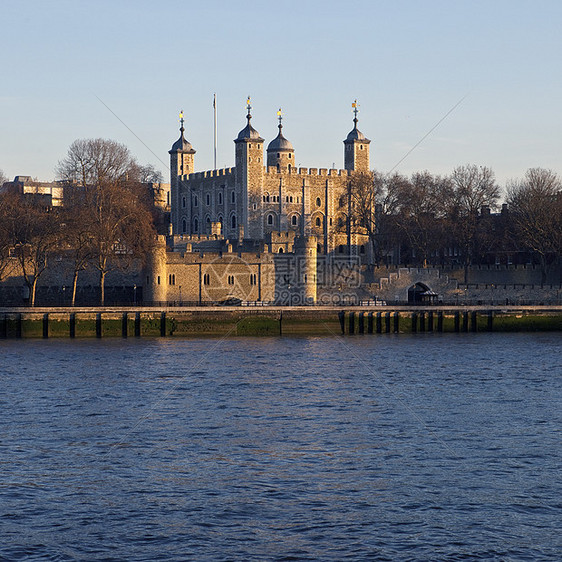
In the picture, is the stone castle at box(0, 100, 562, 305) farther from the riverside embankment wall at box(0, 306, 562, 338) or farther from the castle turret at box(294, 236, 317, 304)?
the riverside embankment wall at box(0, 306, 562, 338)

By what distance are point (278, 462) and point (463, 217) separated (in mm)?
64256

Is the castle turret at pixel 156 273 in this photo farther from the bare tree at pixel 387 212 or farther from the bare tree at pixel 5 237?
the bare tree at pixel 387 212

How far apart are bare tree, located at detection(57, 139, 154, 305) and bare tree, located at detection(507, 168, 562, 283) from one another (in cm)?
3130

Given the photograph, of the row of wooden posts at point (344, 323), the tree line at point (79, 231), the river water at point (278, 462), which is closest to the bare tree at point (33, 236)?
the tree line at point (79, 231)

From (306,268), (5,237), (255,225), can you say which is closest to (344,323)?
(306,268)

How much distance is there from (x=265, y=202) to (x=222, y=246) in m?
22.1

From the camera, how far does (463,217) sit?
87.3 metres

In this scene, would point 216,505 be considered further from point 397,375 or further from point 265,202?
point 265,202

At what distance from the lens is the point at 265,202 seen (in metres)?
98.9

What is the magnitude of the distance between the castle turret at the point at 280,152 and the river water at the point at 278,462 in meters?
58.0

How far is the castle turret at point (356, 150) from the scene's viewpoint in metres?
106

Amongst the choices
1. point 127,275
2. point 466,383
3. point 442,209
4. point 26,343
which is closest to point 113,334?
point 26,343

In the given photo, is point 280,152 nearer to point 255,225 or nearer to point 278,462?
point 255,225

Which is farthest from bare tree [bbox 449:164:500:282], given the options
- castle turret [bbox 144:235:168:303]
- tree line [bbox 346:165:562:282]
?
castle turret [bbox 144:235:168:303]
